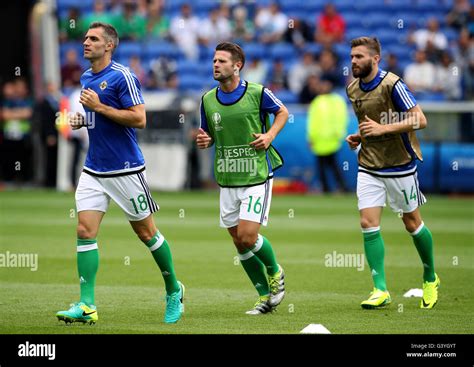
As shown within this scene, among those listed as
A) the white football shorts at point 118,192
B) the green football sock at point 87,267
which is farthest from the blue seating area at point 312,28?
the green football sock at point 87,267

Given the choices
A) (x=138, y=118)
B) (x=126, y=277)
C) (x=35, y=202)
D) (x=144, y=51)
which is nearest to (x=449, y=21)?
(x=144, y=51)

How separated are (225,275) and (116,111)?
4.05m

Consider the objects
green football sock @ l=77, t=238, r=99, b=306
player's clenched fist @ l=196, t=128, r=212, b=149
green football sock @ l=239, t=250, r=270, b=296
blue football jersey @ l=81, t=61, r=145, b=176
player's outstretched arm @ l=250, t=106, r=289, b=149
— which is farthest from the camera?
green football sock @ l=239, t=250, r=270, b=296

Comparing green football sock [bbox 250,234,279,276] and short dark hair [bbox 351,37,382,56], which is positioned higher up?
short dark hair [bbox 351,37,382,56]

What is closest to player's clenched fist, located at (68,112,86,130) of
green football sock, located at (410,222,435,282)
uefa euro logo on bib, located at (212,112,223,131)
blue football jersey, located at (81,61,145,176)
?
blue football jersey, located at (81,61,145,176)

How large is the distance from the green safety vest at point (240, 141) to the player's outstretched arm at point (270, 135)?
0.38ft

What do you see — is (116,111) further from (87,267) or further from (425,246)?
(425,246)

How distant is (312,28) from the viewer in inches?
1196

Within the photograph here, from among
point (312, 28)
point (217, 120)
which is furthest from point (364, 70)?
point (312, 28)

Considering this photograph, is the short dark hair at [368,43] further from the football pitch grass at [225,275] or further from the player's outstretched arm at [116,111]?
the football pitch grass at [225,275]

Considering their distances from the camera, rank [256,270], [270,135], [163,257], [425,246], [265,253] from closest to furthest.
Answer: [163,257], [270,135], [265,253], [256,270], [425,246]

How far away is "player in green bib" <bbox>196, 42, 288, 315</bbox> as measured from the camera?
985cm

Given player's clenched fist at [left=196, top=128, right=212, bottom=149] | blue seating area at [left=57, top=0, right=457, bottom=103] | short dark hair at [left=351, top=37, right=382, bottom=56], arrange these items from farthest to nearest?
blue seating area at [left=57, top=0, right=457, bottom=103] < short dark hair at [left=351, top=37, right=382, bottom=56] < player's clenched fist at [left=196, top=128, right=212, bottom=149]

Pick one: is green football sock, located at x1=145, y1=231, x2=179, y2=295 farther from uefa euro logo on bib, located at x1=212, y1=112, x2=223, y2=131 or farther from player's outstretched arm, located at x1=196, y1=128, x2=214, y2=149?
uefa euro logo on bib, located at x1=212, y1=112, x2=223, y2=131
